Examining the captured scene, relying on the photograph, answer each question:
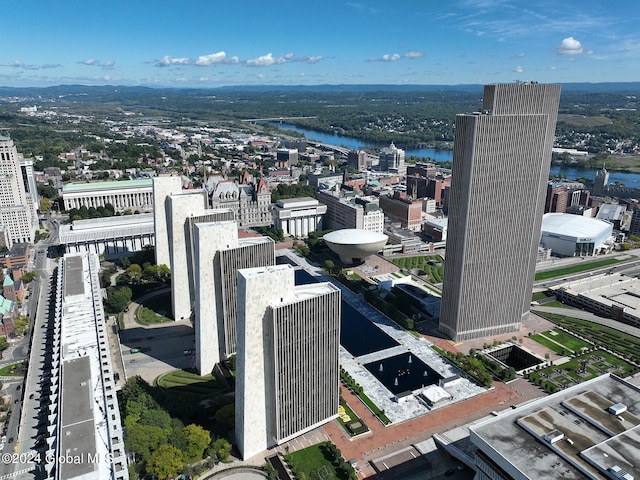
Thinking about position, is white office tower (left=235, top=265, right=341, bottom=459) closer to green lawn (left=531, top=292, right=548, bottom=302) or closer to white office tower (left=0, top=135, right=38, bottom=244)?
green lawn (left=531, top=292, right=548, bottom=302)

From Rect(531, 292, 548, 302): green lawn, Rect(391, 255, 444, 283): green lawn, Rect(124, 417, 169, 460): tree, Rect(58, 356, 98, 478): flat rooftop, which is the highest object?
Rect(58, 356, 98, 478): flat rooftop

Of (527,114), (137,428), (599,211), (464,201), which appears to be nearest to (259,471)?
(137,428)

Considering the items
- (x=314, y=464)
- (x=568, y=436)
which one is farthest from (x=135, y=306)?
(x=568, y=436)

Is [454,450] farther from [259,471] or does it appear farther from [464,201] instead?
[464,201]

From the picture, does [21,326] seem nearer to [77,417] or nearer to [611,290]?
[77,417]

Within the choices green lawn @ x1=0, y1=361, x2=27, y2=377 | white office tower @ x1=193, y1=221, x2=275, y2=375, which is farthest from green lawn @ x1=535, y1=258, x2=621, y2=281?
green lawn @ x1=0, y1=361, x2=27, y2=377
